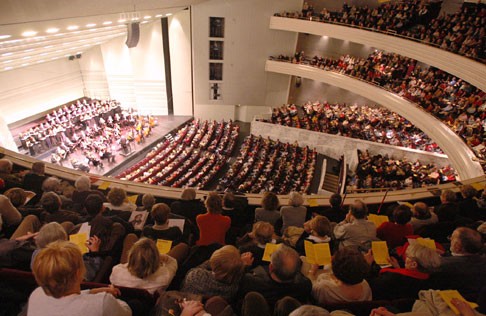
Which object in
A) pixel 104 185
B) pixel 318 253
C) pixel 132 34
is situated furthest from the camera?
pixel 132 34

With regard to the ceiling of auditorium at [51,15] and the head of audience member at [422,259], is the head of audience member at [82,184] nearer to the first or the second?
the head of audience member at [422,259]

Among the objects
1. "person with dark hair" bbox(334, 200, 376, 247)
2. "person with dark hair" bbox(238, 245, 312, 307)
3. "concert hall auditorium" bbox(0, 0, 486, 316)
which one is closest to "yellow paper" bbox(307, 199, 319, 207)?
"concert hall auditorium" bbox(0, 0, 486, 316)

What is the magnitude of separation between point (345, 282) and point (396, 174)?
10637mm

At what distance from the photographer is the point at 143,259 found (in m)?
2.15

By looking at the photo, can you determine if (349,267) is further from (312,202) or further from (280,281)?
(312,202)

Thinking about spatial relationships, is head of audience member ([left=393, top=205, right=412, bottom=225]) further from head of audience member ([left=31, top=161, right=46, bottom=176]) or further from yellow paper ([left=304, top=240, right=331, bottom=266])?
head of audience member ([left=31, top=161, right=46, bottom=176])

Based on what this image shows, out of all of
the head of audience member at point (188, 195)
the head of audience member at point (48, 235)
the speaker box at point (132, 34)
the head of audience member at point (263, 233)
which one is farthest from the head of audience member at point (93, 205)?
the speaker box at point (132, 34)

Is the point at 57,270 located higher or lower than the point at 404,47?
lower

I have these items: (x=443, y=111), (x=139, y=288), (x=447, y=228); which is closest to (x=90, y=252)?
(x=139, y=288)

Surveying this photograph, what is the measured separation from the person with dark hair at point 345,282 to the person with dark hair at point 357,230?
96cm

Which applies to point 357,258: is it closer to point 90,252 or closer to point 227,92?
point 90,252

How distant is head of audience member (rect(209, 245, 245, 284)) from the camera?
212cm

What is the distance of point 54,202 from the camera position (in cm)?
327

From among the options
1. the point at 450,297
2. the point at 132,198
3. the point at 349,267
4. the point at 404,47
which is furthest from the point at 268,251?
the point at 404,47
